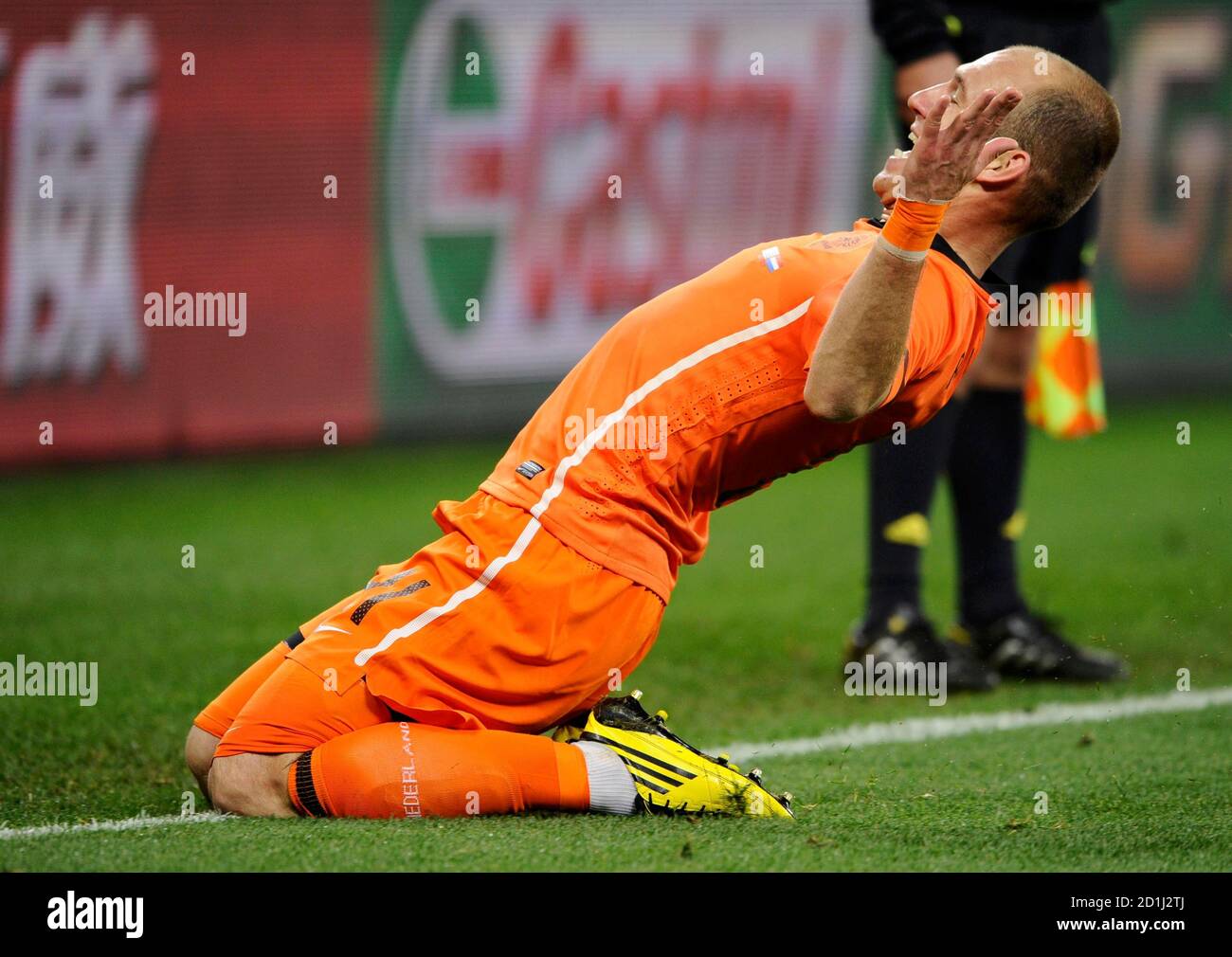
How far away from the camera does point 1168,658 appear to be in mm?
4285

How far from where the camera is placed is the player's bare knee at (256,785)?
2604mm

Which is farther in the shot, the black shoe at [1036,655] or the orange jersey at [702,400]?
the black shoe at [1036,655]

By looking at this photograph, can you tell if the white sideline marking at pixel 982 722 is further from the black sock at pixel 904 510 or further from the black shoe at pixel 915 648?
the black sock at pixel 904 510

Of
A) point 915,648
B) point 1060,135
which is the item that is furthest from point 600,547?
point 915,648

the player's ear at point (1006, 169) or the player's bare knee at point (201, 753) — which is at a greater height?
the player's ear at point (1006, 169)

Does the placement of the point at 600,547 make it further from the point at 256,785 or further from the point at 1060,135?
the point at 1060,135

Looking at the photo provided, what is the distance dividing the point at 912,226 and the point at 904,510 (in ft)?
6.04

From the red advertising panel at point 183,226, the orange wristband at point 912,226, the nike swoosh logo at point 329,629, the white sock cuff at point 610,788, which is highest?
the red advertising panel at point 183,226

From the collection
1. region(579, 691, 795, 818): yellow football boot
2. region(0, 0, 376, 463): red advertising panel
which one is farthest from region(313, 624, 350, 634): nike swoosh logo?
region(0, 0, 376, 463): red advertising panel

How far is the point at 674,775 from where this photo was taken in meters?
2.62

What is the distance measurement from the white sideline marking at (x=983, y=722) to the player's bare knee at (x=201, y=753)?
1.09 meters

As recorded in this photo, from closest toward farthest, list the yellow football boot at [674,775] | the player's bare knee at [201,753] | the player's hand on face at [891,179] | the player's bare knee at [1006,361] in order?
the player's hand on face at [891,179], the yellow football boot at [674,775], the player's bare knee at [201,753], the player's bare knee at [1006,361]

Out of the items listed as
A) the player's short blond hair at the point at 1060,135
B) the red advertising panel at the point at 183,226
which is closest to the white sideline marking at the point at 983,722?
the player's short blond hair at the point at 1060,135

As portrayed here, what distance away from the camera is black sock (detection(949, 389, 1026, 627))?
4.15m
